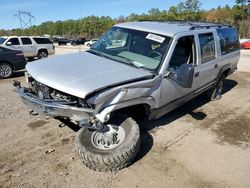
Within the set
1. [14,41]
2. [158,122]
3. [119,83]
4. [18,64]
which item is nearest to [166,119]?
[158,122]

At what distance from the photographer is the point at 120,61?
189 inches

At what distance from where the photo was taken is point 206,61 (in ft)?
→ 19.4

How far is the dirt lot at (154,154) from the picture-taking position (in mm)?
3805

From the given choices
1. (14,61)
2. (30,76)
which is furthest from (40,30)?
(30,76)

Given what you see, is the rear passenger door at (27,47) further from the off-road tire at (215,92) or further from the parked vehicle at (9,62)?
the off-road tire at (215,92)

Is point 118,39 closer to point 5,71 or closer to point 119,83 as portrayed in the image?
point 119,83

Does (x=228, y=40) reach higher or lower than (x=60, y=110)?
higher

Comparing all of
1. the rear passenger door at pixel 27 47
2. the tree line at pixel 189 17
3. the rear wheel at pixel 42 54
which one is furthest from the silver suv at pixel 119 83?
the tree line at pixel 189 17

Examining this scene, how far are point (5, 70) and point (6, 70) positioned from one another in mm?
41

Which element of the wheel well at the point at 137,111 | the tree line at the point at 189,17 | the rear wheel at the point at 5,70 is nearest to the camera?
the wheel well at the point at 137,111

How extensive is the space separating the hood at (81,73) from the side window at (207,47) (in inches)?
72.3

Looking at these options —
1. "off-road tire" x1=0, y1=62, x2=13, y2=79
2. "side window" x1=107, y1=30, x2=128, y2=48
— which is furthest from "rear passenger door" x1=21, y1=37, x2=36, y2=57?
"side window" x1=107, y1=30, x2=128, y2=48

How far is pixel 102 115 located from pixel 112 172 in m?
0.84

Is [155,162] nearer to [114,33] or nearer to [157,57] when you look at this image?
[157,57]
